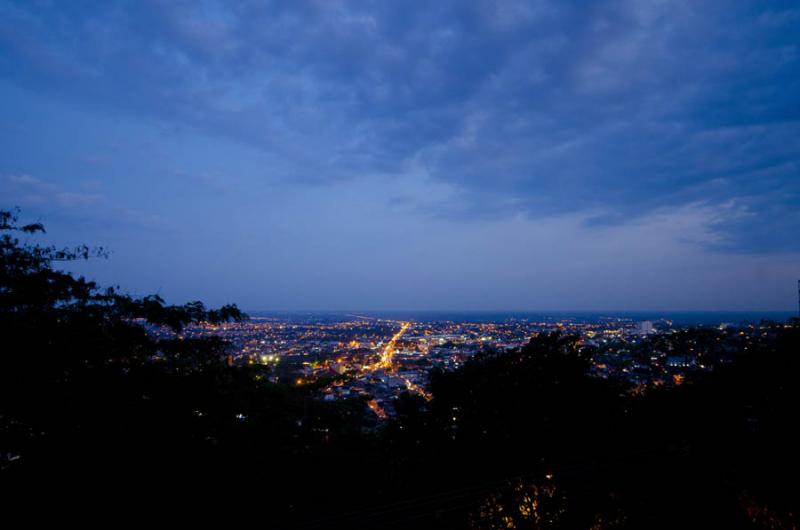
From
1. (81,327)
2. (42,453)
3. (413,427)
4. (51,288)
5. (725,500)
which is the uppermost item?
(51,288)

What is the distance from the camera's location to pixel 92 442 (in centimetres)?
337

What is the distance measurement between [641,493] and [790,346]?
15.3ft

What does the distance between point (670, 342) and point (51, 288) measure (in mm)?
12240

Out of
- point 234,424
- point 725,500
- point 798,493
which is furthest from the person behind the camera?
point 234,424

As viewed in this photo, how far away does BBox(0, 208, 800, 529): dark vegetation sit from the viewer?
3.20m

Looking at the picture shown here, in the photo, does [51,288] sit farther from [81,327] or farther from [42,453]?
[42,453]

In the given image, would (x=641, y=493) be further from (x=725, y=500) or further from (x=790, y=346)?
(x=790, y=346)

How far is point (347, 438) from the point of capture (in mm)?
5730

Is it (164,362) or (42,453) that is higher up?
(164,362)

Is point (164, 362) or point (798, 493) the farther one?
point (164, 362)

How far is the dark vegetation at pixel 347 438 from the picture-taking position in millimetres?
3197

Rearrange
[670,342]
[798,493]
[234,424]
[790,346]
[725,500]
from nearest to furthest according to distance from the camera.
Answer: [798,493]
[725,500]
[234,424]
[790,346]
[670,342]

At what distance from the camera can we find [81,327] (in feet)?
13.3

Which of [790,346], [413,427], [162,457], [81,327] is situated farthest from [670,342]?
[81,327]
